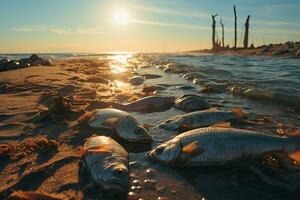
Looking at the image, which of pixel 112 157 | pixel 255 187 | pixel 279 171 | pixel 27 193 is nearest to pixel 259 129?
pixel 279 171

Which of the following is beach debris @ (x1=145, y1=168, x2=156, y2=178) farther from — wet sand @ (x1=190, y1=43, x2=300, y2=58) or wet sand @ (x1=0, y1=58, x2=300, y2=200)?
wet sand @ (x1=190, y1=43, x2=300, y2=58)

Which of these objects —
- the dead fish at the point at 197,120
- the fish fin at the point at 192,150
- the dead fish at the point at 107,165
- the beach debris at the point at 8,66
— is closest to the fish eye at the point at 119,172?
the dead fish at the point at 107,165

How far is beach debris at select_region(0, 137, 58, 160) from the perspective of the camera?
4.69 meters

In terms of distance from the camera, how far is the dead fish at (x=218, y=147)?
4.20 m

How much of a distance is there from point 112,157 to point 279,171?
6.54 ft

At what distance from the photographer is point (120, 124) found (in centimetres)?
548

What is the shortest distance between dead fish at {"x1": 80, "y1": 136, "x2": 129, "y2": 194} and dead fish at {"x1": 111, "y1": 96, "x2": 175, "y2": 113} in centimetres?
327

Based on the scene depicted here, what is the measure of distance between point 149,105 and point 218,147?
13.2 feet

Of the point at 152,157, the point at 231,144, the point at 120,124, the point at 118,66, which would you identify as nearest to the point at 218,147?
the point at 231,144

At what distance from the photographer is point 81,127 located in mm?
6137

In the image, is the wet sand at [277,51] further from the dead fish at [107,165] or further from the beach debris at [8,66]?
the dead fish at [107,165]

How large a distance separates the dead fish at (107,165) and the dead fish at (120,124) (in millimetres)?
611

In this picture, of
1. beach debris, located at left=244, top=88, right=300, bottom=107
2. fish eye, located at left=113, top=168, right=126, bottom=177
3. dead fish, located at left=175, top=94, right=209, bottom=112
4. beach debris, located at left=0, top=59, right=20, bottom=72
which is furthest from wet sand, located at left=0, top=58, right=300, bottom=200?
beach debris, located at left=0, top=59, right=20, bottom=72

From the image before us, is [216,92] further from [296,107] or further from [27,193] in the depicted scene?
[27,193]
